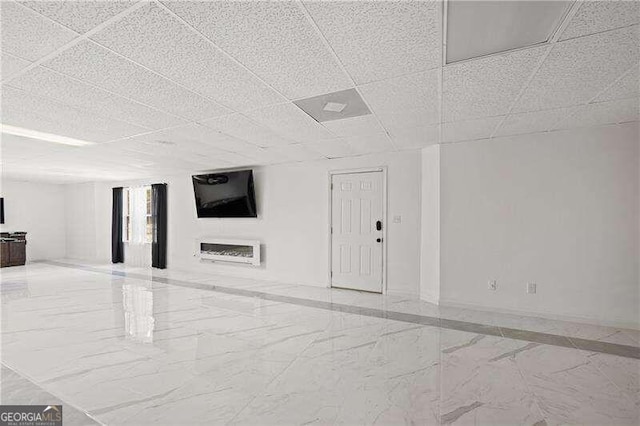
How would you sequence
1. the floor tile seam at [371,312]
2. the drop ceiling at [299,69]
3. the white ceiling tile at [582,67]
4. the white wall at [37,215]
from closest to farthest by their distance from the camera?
1. the drop ceiling at [299,69]
2. the white ceiling tile at [582,67]
3. the floor tile seam at [371,312]
4. the white wall at [37,215]

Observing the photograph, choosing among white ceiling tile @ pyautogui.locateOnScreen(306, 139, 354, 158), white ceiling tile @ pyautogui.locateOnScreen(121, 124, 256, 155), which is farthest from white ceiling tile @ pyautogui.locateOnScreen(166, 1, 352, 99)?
white ceiling tile @ pyautogui.locateOnScreen(306, 139, 354, 158)

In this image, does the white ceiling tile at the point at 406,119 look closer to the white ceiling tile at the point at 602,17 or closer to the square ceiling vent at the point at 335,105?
the square ceiling vent at the point at 335,105

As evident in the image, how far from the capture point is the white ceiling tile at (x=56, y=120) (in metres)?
2.95

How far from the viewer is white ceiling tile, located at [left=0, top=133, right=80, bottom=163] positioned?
435cm

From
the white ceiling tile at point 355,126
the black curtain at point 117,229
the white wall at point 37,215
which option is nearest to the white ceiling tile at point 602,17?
the white ceiling tile at point 355,126

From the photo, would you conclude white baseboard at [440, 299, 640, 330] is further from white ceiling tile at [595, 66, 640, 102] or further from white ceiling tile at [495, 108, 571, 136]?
white ceiling tile at [595, 66, 640, 102]

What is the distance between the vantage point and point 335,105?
3098mm

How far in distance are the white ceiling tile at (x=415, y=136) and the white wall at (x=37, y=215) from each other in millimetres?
10635

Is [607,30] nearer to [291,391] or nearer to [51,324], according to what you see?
[291,391]

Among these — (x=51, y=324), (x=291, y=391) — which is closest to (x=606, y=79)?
(x=291, y=391)

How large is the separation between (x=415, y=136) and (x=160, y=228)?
6.39 m

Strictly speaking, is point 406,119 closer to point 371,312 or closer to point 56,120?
point 371,312

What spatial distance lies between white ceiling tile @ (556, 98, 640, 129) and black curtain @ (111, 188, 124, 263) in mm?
9731

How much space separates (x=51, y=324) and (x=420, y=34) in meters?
4.72
